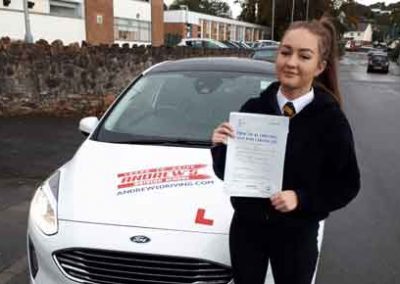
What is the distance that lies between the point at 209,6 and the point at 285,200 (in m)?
119

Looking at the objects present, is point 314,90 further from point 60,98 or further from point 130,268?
point 60,98

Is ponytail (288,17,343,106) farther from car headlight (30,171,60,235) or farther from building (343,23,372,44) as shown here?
building (343,23,372,44)

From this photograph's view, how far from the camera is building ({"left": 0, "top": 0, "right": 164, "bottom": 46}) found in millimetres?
27422

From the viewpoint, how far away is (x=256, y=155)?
7.36 ft

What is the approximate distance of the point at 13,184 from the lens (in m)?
6.65

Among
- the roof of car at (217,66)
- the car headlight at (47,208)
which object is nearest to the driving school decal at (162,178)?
the car headlight at (47,208)

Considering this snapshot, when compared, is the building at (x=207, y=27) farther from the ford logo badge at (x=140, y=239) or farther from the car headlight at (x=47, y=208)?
the ford logo badge at (x=140, y=239)

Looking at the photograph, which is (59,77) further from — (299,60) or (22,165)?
(299,60)

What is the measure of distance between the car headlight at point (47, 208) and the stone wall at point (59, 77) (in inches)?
329

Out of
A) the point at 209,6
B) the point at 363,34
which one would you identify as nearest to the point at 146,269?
the point at 209,6

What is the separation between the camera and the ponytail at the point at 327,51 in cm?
229

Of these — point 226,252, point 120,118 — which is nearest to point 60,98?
point 120,118

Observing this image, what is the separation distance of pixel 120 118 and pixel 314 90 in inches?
93.2

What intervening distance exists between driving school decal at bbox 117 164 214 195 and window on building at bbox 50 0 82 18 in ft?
96.2
